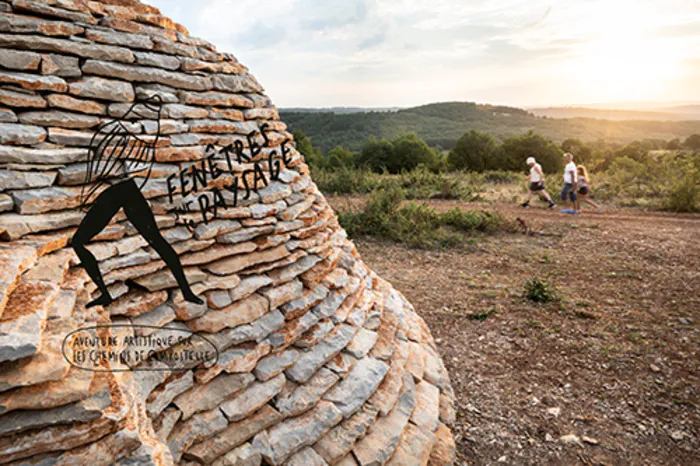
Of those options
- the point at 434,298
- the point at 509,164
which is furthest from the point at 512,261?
the point at 509,164

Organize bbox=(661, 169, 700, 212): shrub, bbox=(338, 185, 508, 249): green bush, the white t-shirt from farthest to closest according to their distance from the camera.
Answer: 1. bbox=(661, 169, 700, 212): shrub
2. the white t-shirt
3. bbox=(338, 185, 508, 249): green bush

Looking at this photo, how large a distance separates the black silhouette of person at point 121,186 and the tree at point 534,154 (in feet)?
92.5

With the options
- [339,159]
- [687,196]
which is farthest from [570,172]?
[339,159]

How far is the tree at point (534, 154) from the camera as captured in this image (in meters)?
27.7

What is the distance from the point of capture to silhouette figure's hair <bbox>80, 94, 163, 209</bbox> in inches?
87.5

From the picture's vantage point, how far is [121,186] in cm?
230

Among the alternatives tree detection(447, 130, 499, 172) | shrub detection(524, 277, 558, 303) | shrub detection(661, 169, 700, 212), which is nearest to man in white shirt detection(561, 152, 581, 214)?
shrub detection(661, 169, 700, 212)

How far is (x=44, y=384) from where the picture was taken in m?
1.40

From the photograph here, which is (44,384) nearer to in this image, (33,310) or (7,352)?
(7,352)

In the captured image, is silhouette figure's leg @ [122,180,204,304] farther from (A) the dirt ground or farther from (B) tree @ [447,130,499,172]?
(B) tree @ [447,130,499,172]

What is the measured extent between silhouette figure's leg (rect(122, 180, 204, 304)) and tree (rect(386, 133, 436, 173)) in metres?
26.0

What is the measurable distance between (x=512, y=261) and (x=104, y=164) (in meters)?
6.63

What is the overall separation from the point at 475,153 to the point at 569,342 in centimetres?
2583

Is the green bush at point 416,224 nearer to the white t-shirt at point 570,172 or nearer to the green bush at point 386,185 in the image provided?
the white t-shirt at point 570,172
